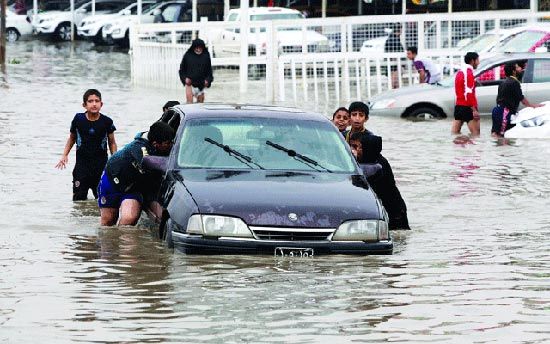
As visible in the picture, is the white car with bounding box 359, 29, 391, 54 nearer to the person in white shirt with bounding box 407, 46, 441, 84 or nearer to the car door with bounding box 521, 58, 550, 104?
the person in white shirt with bounding box 407, 46, 441, 84

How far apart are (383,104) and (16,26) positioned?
35706 mm

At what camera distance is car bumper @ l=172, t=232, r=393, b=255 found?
38.0 ft

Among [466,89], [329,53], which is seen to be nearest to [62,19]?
[329,53]

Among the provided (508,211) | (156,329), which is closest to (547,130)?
(508,211)

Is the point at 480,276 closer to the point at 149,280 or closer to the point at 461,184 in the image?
the point at 149,280

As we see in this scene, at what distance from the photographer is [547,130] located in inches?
994

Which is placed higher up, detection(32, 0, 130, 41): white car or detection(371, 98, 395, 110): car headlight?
detection(32, 0, 130, 41): white car

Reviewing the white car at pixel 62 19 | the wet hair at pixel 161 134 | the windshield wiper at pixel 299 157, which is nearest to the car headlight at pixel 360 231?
the windshield wiper at pixel 299 157

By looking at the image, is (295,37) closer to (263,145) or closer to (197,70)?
(197,70)

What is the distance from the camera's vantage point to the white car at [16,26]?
202ft

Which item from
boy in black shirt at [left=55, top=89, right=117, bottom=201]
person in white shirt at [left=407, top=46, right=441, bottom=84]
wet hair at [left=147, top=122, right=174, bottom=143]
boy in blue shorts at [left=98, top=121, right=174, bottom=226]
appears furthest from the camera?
person in white shirt at [left=407, top=46, right=441, bottom=84]

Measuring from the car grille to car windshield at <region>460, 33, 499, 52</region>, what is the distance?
21.6 meters

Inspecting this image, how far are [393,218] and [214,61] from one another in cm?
2309

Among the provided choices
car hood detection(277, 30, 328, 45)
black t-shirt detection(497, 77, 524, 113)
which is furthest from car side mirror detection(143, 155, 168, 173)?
car hood detection(277, 30, 328, 45)
